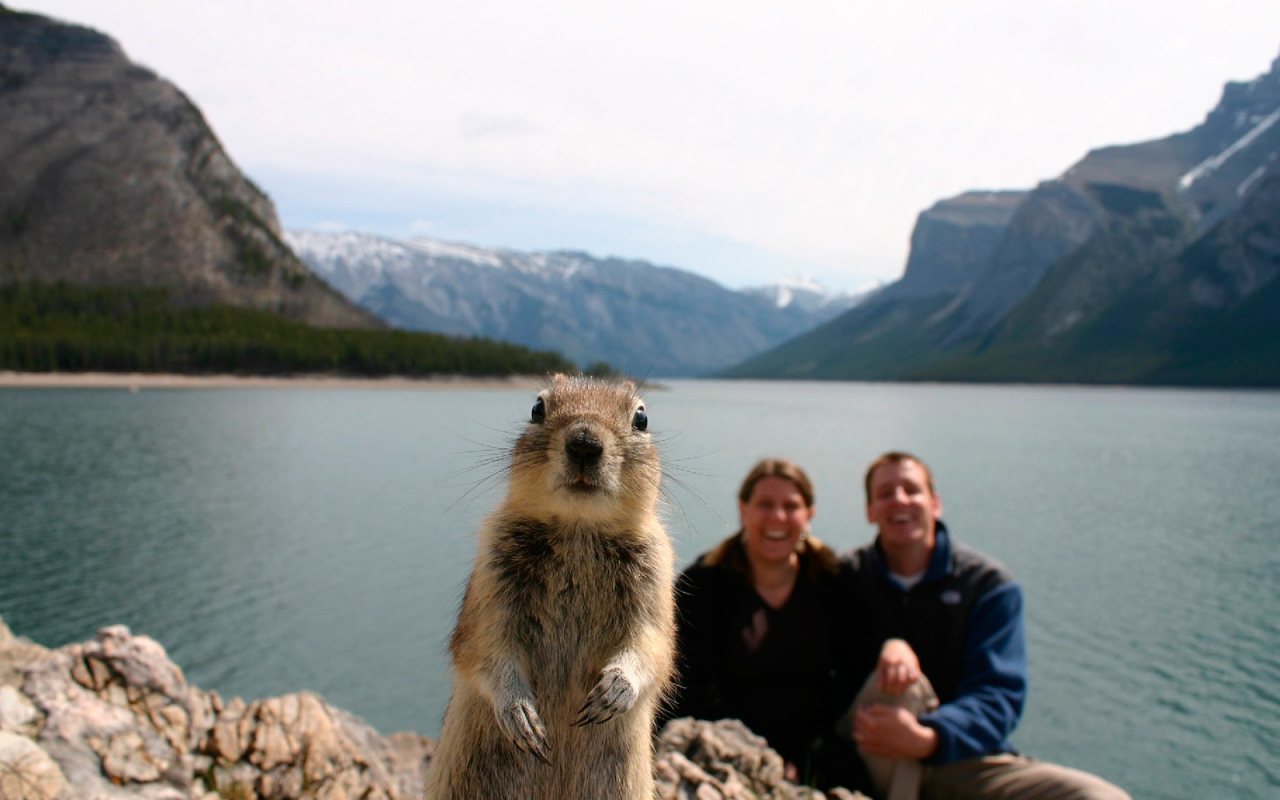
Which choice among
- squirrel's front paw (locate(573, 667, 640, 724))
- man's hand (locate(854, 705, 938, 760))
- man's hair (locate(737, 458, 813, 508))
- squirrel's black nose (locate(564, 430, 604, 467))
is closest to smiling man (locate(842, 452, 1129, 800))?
man's hand (locate(854, 705, 938, 760))

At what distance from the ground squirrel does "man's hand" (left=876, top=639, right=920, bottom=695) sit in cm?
263

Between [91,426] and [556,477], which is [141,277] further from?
[556,477]

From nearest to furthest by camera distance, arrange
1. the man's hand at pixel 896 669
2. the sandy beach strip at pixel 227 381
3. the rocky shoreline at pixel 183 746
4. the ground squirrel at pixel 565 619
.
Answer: the ground squirrel at pixel 565 619, the rocky shoreline at pixel 183 746, the man's hand at pixel 896 669, the sandy beach strip at pixel 227 381

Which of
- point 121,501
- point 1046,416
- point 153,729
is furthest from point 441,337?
point 153,729

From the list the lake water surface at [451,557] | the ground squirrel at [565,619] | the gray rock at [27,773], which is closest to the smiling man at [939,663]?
the lake water surface at [451,557]

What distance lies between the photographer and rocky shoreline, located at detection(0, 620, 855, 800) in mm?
6008

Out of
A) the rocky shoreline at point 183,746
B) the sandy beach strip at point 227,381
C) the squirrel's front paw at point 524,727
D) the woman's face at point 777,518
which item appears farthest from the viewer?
the sandy beach strip at point 227,381

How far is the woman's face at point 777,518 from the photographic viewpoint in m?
7.32

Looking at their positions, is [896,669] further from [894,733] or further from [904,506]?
[904,506]

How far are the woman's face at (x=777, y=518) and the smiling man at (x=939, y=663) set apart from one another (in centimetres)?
85

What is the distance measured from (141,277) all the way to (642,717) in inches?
9298

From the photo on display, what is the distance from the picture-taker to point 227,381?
138000 millimetres

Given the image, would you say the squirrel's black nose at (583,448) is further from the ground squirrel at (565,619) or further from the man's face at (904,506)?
the man's face at (904,506)

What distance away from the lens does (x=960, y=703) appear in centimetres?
695
